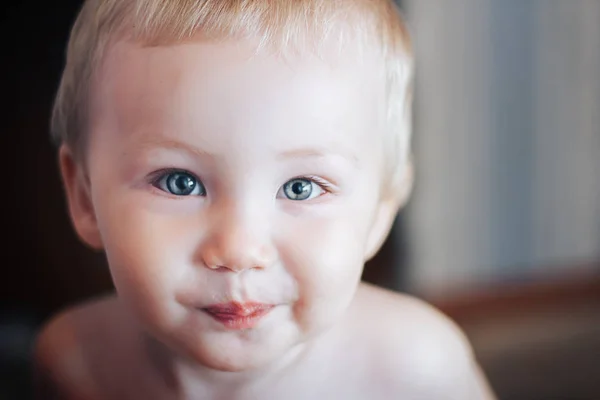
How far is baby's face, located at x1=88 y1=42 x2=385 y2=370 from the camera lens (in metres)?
0.44

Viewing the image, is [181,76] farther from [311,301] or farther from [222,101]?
[311,301]

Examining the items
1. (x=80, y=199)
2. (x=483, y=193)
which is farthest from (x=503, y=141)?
(x=80, y=199)

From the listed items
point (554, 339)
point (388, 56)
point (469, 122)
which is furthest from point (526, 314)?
point (388, 56)

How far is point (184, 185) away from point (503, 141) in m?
1.11

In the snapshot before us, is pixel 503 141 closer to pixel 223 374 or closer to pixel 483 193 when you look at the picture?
pixel 483 193

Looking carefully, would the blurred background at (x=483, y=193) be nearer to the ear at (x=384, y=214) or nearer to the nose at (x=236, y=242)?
the ear at (x=384, y=214)

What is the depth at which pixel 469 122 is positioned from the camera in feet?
4.76

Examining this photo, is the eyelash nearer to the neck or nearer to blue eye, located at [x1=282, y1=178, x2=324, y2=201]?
blue eye, located at [x1=282, y1=178, x2=324, y2=201]

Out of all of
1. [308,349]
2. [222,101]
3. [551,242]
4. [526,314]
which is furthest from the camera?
[551,242]

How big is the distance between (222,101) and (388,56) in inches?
4.9

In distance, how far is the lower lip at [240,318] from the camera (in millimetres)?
464

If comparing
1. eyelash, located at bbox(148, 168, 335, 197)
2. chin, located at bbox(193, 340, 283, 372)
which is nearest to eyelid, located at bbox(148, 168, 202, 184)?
eyelash, located at bbox(148, 168, 335, 197)

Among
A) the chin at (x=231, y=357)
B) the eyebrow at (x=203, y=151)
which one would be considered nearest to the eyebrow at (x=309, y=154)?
the eyebrow at (x=203, y=151)

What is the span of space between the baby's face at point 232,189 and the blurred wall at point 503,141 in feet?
3.10
